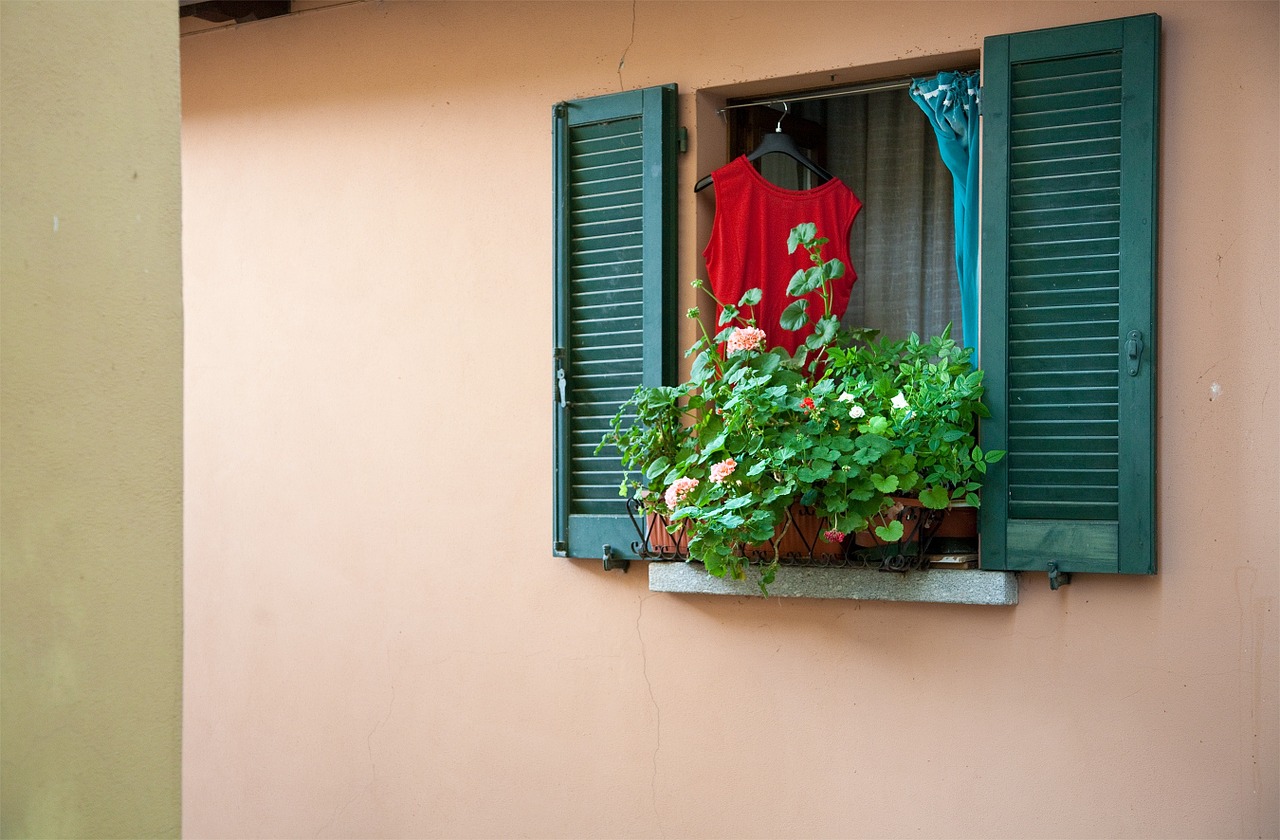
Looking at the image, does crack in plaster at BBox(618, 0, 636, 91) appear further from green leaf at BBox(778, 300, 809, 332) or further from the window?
the window

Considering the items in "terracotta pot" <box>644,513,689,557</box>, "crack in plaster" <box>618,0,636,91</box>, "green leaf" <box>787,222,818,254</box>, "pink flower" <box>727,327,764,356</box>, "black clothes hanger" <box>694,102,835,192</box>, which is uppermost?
"crack in plaster" <box>618,0,636,91</box>

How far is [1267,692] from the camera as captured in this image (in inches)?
121

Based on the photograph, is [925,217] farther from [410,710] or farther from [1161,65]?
[410,710]

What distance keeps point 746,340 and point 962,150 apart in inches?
33.8

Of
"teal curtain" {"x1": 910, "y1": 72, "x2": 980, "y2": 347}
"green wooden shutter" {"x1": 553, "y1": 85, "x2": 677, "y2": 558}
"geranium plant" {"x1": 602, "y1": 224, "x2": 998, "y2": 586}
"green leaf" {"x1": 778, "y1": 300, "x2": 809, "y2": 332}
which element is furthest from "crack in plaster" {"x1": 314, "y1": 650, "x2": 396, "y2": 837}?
"teal curtain" {"x1": 910, "y1": 72, "x2": 980, "y2": 347}

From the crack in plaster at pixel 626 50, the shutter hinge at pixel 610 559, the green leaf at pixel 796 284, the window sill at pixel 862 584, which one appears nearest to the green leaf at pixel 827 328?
the green leaf at pixel 796 284

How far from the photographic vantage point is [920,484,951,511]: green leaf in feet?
10.5

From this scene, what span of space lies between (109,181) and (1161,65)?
2645 mm

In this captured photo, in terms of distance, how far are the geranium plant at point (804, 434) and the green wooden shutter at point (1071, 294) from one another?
5.5 inches

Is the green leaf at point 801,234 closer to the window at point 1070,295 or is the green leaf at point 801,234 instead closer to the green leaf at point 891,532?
the window at point 1070,295

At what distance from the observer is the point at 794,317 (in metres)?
3.52

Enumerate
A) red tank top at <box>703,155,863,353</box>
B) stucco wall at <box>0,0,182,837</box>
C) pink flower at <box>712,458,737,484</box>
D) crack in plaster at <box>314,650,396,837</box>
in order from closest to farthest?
stucco wall at <box>0,0,182,837</box>, pink flower at <box>712,458,737,484</box>, red tank top at <box>703,155,863,353</box>, crack in plaster at <box>314,650,396,837</box>

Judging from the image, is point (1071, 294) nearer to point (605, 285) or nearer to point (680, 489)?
point (680, 489)

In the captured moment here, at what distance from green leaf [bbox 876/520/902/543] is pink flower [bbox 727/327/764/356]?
606 mm
